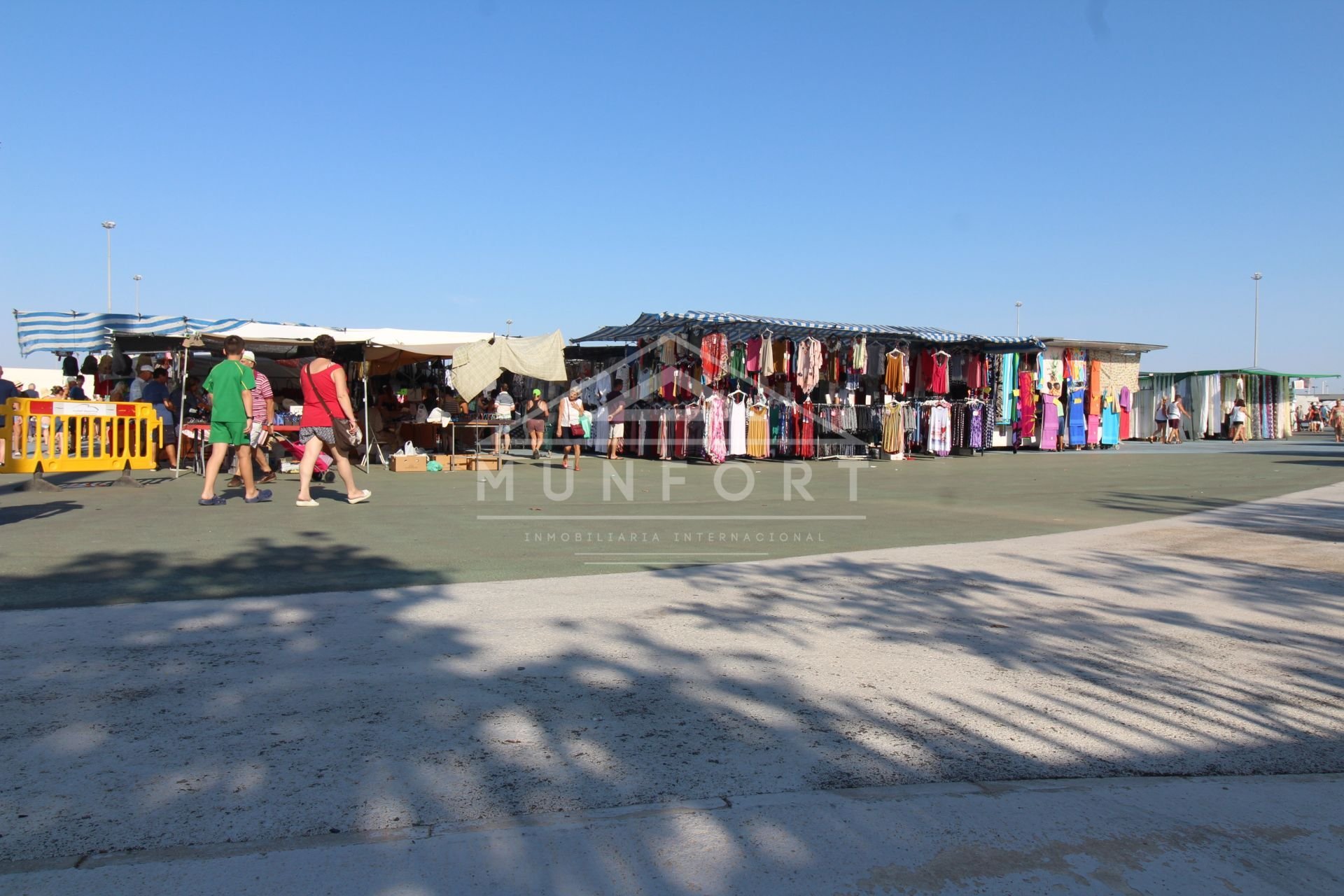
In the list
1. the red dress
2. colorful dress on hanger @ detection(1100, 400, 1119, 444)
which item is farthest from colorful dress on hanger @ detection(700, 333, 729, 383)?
colorful dress on hanger @ detection(1100, 400, 1119, 444)

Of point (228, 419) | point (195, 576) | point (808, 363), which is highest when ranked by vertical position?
point (808, 363)

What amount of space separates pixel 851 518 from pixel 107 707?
7506mm

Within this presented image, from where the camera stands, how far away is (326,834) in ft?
8.63

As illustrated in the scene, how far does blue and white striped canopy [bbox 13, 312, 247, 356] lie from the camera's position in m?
15.1

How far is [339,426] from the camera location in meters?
10.0

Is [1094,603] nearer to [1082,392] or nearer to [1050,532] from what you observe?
[1050,532]

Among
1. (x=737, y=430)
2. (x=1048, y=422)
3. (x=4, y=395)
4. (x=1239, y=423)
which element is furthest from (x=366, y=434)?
(x=1239, y=423)

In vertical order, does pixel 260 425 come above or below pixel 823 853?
above

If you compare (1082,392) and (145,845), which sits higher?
(1082,392)

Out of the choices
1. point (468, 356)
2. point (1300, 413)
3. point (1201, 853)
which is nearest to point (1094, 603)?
point (1201, 853)

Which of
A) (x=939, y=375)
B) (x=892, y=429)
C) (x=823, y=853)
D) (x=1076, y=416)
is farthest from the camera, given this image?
(x=1076, y=416)

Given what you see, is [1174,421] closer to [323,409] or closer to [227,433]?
[323,409]

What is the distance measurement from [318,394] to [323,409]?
172 mm

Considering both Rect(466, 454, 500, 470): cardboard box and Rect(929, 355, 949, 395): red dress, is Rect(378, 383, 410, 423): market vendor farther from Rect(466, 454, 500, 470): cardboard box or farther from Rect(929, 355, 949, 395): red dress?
Rect(929, 355, 949, 395): red dress
